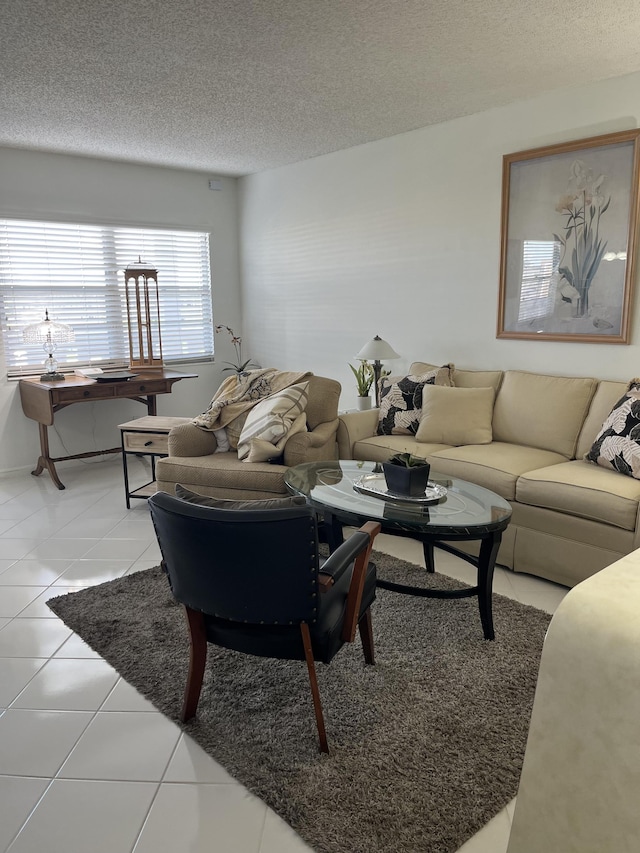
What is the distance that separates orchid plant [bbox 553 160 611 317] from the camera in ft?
11.6

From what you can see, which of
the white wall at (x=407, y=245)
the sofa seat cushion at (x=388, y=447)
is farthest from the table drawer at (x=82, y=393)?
the sofa seat cushion at (x=388, y=447)

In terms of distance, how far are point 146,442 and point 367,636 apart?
2.33 m

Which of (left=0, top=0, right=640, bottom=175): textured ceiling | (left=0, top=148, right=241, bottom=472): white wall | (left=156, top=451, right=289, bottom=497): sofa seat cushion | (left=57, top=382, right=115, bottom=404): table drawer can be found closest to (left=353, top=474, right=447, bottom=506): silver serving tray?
(left=156, top=451, right=289, bottom=497): sofa seat cushion

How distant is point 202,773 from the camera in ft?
5.99

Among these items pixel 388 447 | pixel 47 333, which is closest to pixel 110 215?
pixel 47 333

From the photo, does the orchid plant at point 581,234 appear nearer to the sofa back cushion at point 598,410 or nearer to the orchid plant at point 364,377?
the sofa back cushion at point 598,410

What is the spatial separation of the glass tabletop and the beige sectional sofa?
1.22 ft

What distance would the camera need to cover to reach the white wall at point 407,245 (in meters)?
3.71

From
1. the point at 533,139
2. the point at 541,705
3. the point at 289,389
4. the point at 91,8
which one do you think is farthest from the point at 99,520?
the point at 533,139

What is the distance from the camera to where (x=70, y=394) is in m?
4.57

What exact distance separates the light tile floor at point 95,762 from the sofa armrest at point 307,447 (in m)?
0.98

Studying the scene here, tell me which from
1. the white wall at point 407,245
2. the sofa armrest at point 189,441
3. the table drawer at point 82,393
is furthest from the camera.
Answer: the table drawer at point 82,393

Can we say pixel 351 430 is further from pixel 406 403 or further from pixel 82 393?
pixel 82 393

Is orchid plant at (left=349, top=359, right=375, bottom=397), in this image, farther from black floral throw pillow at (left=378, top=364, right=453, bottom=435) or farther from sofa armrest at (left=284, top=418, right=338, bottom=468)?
sofa armrest at (left=284, top=418, right=338, bottom=468)
